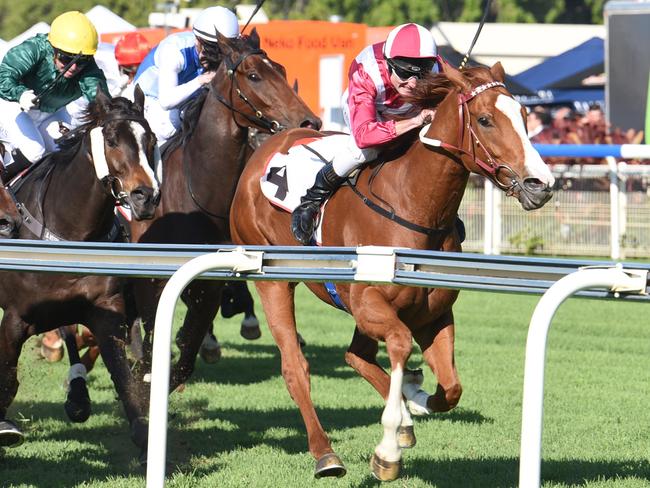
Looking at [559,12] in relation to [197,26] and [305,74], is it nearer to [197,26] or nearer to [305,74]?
[305,74]

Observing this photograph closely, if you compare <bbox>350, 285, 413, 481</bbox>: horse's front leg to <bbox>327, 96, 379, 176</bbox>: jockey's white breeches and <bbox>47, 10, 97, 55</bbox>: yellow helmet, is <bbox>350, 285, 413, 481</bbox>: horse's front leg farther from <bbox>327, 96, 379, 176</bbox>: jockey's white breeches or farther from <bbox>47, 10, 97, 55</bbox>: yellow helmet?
<bbox>47, 10, 97, 55</bbox>: yellow helmet

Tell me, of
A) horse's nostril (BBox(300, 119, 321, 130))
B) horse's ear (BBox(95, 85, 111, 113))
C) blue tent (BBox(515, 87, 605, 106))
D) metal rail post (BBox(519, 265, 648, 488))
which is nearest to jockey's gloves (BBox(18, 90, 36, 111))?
horse's ear (BBox(95, 85, 111, 113))

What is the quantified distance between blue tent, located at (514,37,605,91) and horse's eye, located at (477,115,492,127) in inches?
697

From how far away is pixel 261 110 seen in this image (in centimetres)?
664

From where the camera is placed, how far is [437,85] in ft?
16.6

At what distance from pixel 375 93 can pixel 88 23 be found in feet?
7.06

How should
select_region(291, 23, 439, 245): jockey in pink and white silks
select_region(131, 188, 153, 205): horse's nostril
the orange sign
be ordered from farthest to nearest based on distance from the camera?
the orange sign < select_region(131, 188, 153, 205): horse's nostril < select_region(291, 23, 439, 245): jockey in pink and white silks

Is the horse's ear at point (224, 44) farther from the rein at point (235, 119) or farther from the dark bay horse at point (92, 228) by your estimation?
→ the dark bay horse at point (92, 228)

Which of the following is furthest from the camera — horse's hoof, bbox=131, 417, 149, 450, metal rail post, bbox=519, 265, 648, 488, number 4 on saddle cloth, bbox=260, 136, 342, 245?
number 4 on saddle cloth, bbox=260, 136, 342, 245

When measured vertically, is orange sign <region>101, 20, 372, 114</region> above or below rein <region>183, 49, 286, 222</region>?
above

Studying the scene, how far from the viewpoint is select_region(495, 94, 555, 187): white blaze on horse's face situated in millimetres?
4457

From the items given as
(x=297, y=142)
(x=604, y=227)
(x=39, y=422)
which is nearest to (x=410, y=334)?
(x=297, y=142)

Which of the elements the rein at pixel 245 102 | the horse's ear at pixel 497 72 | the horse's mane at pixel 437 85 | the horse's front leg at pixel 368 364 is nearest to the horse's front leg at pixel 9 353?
the horse's front leg at pixel 368 364

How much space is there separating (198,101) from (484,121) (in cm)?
267
